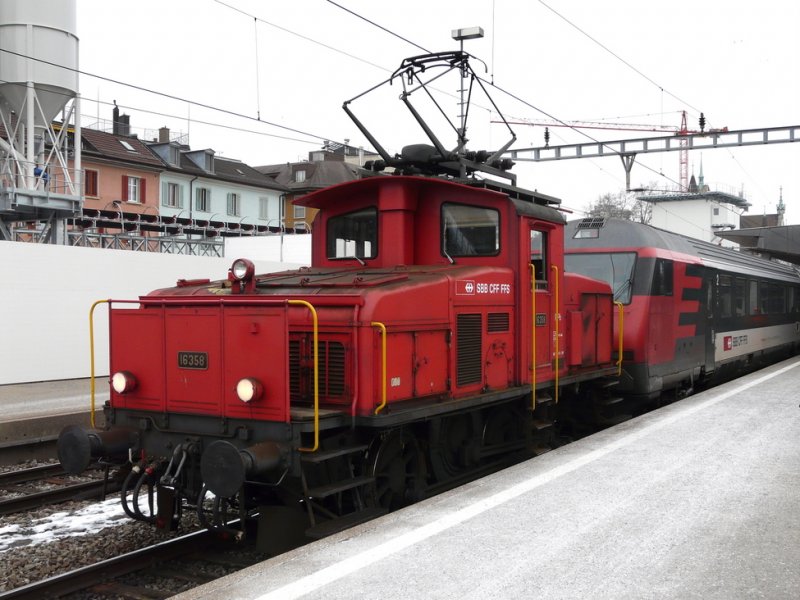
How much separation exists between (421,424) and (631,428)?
3626 mm

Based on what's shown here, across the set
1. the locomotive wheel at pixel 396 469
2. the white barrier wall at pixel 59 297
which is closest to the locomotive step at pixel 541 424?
the locomotive wheel at pixel 396 469

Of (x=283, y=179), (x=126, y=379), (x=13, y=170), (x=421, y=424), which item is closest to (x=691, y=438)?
(x=421, y=424)

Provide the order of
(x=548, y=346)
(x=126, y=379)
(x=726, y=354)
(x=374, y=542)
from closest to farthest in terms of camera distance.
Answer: (x=374, y=542) → (x=126, y=379) → (x=548, y=346) → (x=726, y=354)

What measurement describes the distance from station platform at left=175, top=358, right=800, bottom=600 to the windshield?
13.6ft

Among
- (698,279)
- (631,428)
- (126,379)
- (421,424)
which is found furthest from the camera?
(698,279)

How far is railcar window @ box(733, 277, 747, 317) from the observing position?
15812mm

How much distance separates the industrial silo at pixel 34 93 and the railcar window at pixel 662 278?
15593 millimetres

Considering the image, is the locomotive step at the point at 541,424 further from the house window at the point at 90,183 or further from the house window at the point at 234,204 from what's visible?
the house window at the point at 234,204

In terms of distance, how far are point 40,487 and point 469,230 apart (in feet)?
19.8

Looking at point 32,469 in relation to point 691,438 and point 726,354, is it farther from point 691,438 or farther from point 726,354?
point 726,354

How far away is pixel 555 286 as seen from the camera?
8.21 metres

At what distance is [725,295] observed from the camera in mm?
15141

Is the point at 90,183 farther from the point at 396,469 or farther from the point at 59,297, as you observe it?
the point at 396,469

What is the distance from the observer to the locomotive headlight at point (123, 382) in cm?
603
